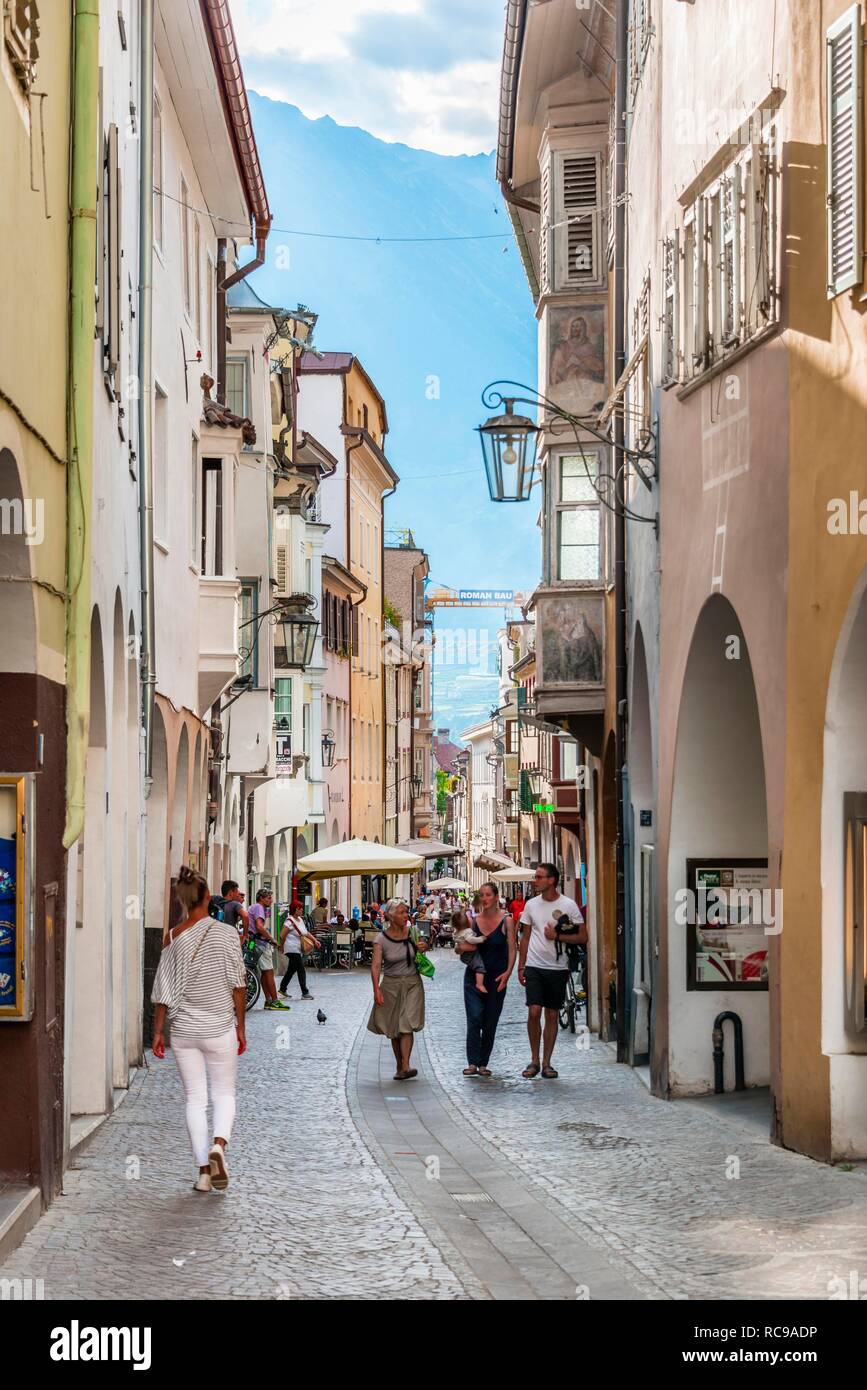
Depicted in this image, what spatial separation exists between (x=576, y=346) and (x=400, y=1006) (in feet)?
32.3

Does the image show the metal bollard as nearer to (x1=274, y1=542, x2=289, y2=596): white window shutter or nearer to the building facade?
the building facade

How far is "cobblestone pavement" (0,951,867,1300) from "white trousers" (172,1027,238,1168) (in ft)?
1.16

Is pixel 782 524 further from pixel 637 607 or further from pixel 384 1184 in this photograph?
pixel 637 607

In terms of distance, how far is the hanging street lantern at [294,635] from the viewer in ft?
136

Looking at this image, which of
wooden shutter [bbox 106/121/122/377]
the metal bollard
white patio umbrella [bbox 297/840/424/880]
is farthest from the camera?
white patio umbrella [bbox 297/840/424/880]

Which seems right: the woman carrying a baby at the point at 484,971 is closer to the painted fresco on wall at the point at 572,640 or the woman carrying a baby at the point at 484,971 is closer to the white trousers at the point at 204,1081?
the white trousers at the point at 204,1081

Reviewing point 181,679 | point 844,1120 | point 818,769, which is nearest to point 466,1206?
point 844,1120

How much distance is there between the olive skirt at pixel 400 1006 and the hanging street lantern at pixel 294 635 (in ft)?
74.2

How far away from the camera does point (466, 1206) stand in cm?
1099

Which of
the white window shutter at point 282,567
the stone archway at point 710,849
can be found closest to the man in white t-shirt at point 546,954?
the stone archway at point 710,849

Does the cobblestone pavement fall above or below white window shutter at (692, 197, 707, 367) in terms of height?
below

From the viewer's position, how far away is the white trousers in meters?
11.2

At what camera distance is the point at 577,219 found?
80.5 ft

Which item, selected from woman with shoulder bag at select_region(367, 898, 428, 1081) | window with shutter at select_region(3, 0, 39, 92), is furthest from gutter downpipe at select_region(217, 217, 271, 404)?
window with shutter at select_region(3, 0, 39, 92)
